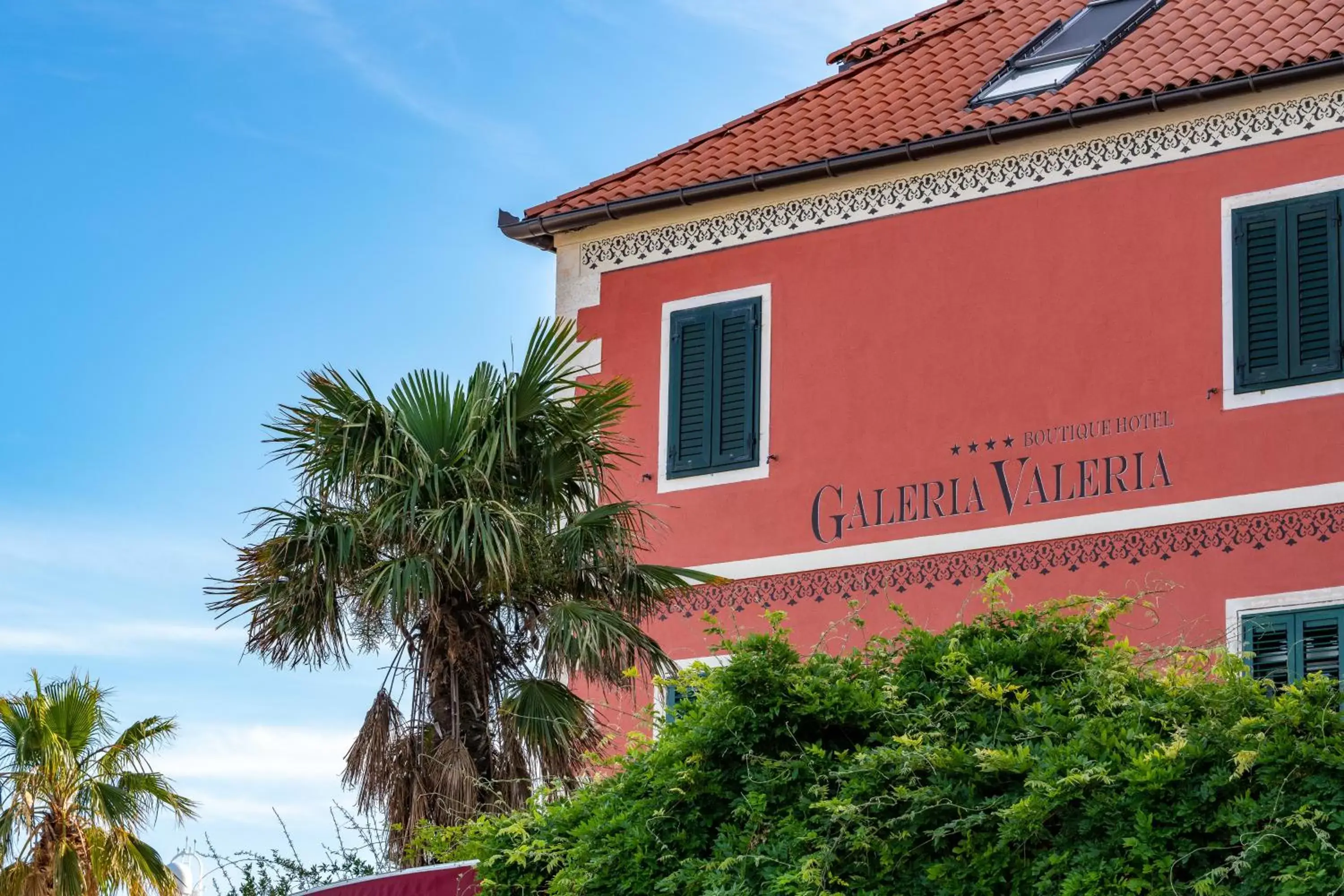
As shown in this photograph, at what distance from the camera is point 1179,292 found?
14.9m

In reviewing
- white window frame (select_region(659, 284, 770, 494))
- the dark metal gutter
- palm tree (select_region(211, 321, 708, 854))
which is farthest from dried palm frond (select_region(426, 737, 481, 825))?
the dark metal gutter

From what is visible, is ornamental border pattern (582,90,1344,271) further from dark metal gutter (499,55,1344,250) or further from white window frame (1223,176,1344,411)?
white window frame (1223,176,1344,411)

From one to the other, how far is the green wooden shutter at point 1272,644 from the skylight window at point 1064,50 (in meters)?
4.44

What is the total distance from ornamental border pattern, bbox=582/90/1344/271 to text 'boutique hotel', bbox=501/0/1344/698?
0.8 inches

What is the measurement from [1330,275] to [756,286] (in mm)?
4285

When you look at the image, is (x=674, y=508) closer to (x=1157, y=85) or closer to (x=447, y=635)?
(x=447, y=635)

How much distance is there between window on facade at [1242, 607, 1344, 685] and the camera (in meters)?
13.6

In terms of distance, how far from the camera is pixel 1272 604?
45.5ft

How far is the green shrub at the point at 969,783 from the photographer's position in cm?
827

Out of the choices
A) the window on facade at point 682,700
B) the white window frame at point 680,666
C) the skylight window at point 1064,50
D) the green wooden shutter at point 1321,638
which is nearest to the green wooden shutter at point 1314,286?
the green wooden shutter at point 1321,638

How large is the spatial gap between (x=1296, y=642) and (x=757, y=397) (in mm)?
4478

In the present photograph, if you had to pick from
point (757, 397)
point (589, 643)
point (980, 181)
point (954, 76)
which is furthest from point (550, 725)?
point (954, 76)

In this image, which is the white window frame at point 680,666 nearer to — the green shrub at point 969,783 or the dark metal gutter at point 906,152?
the green shrub at point 969,783

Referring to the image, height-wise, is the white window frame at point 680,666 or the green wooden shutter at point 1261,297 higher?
the green wooden shutter at point 1261,297
